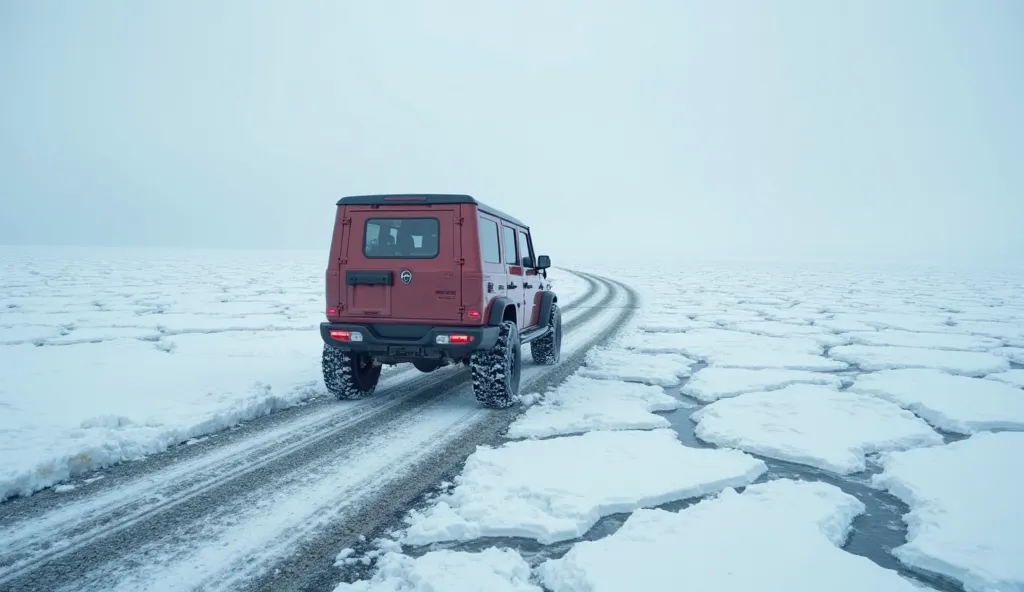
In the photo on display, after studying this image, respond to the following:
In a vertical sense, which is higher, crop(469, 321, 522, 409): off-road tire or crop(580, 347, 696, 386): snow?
crop(469, 321, 522, 409): off-road tire

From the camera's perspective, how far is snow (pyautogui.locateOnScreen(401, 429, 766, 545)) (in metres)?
3.25

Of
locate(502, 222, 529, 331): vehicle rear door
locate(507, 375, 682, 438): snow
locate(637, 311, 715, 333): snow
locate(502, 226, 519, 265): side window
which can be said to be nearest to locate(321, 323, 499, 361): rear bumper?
locate(507, 375, 682, 438): snow

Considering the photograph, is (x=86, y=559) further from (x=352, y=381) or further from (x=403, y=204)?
(x=403, y=204)

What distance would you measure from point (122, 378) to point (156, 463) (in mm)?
2975

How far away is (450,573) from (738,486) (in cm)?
213

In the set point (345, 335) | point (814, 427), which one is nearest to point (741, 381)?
point (814, 427)

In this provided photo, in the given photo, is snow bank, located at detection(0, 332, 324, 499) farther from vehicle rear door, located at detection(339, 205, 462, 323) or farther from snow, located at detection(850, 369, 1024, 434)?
snow, located at detection(850, 369, 1024, 434)

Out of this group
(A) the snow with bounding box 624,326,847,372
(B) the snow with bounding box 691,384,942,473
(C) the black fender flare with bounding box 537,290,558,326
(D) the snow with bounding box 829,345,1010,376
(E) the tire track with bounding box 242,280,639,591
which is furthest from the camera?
(C) the black fender flare with bounding box 537,290,558,326

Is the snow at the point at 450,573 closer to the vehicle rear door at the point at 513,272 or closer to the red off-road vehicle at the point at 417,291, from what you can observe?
the red off-road vehicle at the point at 417,291

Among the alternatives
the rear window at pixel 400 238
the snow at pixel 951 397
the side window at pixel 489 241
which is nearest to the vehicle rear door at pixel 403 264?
the rear window at pixel 400 238

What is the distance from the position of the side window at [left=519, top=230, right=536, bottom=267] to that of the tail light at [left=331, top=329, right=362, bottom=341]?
8.29 feet

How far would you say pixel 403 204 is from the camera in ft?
19.3

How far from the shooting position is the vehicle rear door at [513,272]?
6.74 metres

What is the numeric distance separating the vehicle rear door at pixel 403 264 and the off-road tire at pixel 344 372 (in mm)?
562
